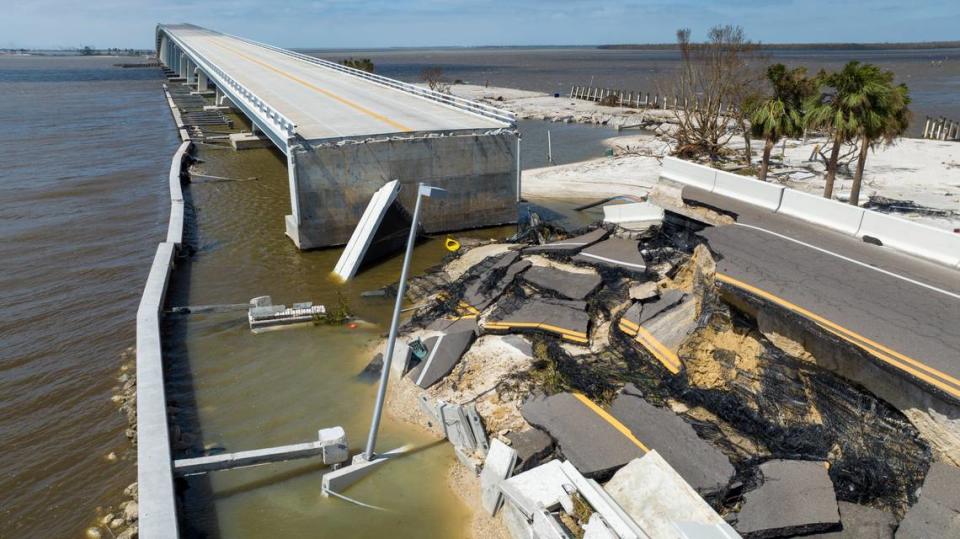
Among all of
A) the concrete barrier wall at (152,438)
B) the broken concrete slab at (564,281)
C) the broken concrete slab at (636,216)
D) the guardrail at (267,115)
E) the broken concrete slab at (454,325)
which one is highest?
the guardrail at (267,115)

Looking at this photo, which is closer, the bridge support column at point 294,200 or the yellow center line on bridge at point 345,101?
the bridge support column at point 294,200

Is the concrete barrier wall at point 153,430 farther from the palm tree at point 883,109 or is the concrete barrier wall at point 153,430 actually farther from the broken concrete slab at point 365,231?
the palm tree at point 883,109

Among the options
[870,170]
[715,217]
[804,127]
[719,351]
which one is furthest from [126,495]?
[870,170]

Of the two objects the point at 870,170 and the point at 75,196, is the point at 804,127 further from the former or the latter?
the point at 75,196

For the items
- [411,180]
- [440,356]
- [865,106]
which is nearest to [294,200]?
[411,180]

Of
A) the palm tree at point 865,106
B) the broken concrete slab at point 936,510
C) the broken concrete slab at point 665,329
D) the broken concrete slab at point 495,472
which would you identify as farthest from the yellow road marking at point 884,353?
the palm tree at point 865,106

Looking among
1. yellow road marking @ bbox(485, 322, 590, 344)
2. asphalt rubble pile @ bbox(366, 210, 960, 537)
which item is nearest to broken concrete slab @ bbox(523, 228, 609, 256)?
asphalt rubble pile @ bbox(366, 210, 960, 537)
